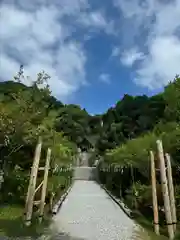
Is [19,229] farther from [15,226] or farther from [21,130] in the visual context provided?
[21,130]

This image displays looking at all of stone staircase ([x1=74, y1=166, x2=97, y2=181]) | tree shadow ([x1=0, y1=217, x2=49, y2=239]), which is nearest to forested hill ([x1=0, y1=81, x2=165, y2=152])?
stone staircase ([x1=74, y1=166, x2=97, y2=181])

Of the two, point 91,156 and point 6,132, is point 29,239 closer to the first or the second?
point 6,132

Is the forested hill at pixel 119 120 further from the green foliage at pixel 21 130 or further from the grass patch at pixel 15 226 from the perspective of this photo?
the grass patch at pixel 15 226

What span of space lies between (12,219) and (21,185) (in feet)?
8.72

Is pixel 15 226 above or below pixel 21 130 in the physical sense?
below

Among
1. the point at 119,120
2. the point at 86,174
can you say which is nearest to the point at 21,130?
the point at 86,174

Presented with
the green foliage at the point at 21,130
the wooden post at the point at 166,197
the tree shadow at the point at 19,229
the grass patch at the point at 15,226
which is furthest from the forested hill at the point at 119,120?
the wooden post at the point at 166,197

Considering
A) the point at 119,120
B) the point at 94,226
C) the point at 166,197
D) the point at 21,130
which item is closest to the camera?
the point at 166,197

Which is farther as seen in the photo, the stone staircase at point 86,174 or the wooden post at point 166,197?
the stone staircase at point 86,174

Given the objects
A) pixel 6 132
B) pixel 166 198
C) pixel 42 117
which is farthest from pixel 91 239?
pixel 42 117

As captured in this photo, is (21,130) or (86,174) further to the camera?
(86,174)

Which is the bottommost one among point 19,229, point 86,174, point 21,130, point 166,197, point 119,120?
point 19,229

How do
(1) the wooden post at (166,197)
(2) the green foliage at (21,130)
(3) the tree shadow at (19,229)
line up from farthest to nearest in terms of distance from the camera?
(2) the green foliage at (21,130)
(3) the tree shadow at (19,229)
(1) the wooden post at (166,197)

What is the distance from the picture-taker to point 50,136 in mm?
11039
